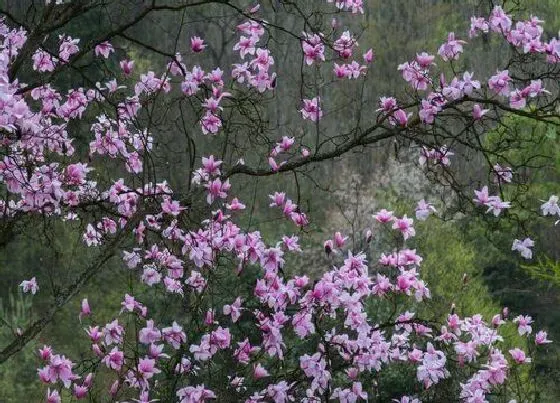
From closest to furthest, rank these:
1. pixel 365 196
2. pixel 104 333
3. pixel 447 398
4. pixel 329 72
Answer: pixel 447 398 → pixel 104 333 → pixel 365 196 → pixel 329 72

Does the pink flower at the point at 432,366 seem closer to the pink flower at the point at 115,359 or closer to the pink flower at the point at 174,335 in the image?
the pink flower at the point at 174,335

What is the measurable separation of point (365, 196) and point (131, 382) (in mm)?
13656

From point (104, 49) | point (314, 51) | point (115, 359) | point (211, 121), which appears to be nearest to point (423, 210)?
point (314, 51)

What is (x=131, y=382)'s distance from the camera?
6.21m

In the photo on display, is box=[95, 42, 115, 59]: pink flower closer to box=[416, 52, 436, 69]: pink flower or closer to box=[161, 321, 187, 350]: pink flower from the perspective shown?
box=[161, 321, 187, 350]: pink flower

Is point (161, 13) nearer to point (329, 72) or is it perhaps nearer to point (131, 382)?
point (329, 72)

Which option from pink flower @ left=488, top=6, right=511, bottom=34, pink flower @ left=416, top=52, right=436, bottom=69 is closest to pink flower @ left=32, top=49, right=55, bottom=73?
pink flower @ left=416, top=52, right=436, bottom=69

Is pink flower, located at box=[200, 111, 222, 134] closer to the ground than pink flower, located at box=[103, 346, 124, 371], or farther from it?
farther from it

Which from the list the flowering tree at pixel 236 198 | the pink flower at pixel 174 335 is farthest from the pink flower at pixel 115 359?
the pink flower at pixel 174 335

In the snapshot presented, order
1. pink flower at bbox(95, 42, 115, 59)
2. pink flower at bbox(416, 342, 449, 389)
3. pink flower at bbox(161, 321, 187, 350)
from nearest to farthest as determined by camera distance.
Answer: pink flower at bbox(161, 321, 187, 350), pink flower at bbox(416, 342, 449, 389), pink flower at bbox(95, 42, 115, 59)

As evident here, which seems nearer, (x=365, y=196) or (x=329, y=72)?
(x=365, y=196)

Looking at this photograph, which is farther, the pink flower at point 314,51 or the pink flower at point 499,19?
the pink flower at point 314,51

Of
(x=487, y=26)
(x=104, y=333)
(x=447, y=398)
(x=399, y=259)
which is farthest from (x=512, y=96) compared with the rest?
(x=104, y=333)

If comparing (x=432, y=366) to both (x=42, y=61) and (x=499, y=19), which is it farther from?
(x=42, y=61)
